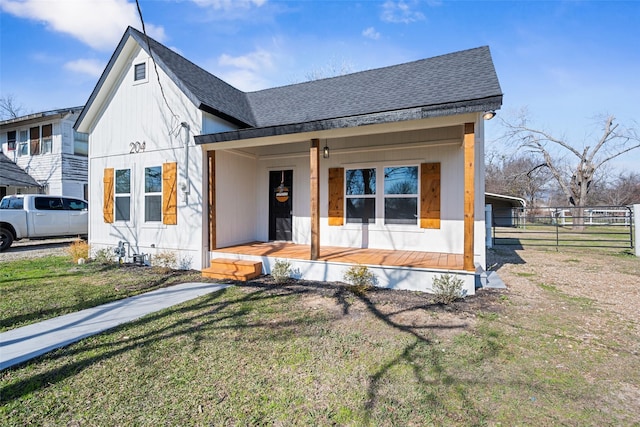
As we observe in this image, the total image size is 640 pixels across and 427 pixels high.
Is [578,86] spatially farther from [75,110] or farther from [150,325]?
[75,110]

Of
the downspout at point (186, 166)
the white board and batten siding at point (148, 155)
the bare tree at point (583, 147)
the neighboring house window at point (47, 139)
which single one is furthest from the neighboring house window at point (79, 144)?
the bare tree at point (583, 147)

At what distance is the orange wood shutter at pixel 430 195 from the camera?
6.82 m

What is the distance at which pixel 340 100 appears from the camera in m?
8.12

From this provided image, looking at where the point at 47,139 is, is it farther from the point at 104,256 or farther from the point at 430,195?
the point at 430,195

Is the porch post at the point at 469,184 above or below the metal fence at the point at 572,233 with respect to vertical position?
above

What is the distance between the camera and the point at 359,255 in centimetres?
645

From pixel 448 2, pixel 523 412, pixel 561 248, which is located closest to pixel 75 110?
pixel 448 2

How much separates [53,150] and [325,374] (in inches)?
687

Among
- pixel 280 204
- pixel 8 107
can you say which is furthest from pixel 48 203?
pixel 8 107

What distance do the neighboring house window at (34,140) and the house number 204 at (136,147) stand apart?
11.0m

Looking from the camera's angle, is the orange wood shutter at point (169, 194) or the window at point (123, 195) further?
the window at point (123, 195)

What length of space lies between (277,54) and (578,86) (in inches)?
501

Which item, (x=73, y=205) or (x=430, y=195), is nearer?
(x=430, y=195)

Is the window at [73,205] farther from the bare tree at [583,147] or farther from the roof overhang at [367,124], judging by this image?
the bare tree at [583,147]
